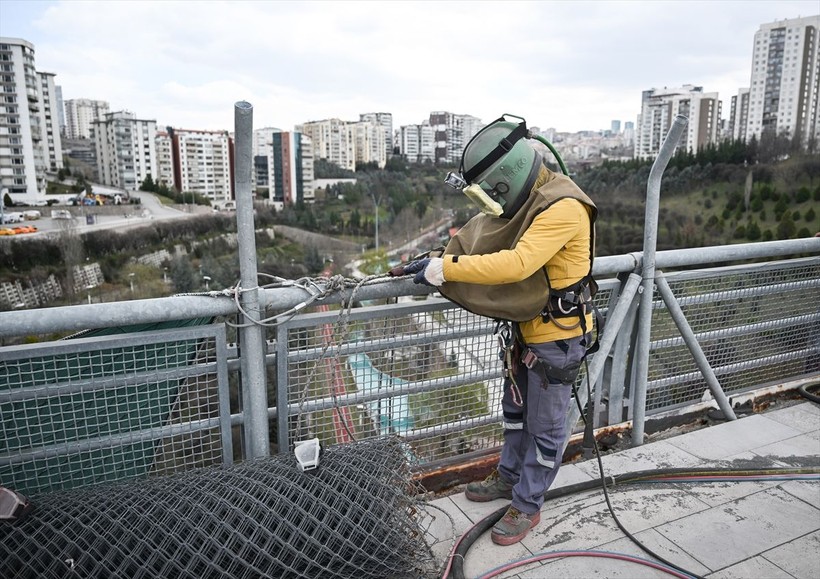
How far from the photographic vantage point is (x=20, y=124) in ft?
227

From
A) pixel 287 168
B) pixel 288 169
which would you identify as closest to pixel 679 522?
pixel 287 168

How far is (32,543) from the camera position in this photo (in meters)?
1.72

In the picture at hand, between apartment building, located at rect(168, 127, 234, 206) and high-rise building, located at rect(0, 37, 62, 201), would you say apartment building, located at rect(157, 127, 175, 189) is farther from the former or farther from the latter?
high-rise building, located at rect(0, 37, 62, 201)

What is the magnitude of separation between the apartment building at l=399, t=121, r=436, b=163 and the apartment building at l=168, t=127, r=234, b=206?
40.7 meters

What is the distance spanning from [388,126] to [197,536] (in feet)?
459

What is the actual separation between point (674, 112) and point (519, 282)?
95.1m

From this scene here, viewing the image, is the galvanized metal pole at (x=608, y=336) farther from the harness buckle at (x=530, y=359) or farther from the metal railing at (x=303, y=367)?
the harness buckle at (x=530, y=359)

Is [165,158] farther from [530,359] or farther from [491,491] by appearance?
[530,359]

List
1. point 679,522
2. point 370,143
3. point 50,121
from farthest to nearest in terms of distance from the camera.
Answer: point 370,143, point 50,121, point 679,522

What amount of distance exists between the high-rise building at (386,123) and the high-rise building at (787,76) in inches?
2682

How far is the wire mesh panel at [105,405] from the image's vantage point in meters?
2.03

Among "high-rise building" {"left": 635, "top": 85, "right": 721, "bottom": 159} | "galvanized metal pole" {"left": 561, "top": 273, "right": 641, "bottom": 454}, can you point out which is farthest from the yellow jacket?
"high-rise building" {"left": 635, "top": 85, "right": 721, "bottom": 159}

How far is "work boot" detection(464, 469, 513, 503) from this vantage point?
9.06 feet

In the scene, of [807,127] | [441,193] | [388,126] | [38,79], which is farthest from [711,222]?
[388,126]
